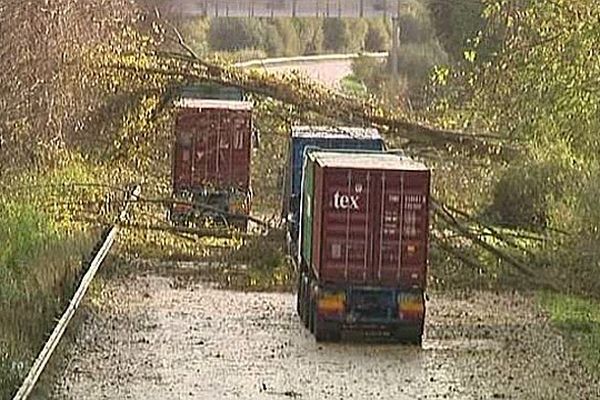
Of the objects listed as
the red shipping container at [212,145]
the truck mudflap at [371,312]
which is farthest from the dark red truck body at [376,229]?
the red shipping container at [212,145]

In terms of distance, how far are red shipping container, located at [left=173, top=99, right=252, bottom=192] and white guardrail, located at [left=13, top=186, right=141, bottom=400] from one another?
11.6 feet

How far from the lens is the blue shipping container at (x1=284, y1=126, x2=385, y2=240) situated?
104 ft

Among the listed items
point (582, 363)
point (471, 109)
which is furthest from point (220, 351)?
point (471, 109)

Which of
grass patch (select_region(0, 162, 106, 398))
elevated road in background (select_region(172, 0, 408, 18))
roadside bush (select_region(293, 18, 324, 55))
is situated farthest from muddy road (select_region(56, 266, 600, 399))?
roadside bush (select_region(293, 18, 324, 55))

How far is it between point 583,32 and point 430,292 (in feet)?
17.8

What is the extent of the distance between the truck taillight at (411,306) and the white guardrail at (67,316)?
15.3ft

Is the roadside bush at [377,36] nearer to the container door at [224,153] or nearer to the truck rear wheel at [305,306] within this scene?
the container door at [224,153]

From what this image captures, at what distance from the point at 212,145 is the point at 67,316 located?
1721cm

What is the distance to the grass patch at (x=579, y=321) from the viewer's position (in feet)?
75.5

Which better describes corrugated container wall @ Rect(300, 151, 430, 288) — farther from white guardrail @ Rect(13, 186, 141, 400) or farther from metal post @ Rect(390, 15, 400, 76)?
metal post @ Rect(390, 15, 400, 76)

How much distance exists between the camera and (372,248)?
23516 millimetres

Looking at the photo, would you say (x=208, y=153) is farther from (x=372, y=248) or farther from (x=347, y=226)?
(x=372, y=248)

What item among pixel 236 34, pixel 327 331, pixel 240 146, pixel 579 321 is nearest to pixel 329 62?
pixel 236 34

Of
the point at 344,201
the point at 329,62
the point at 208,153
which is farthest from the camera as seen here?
the point at 329,62
